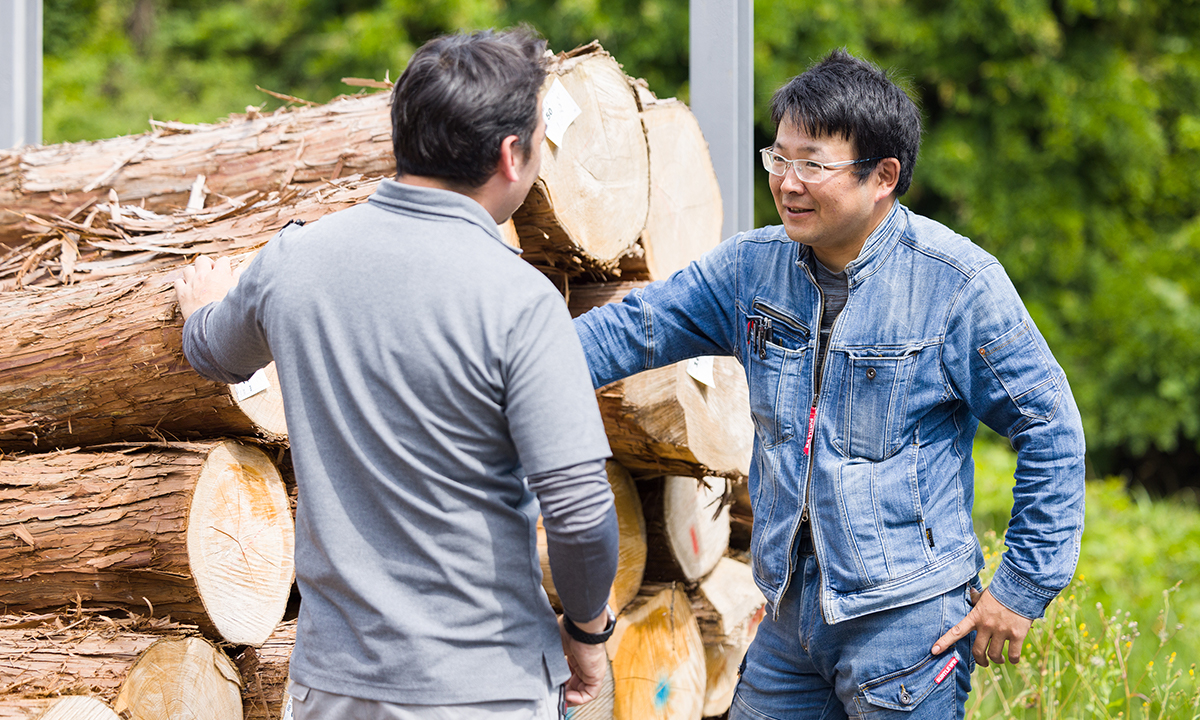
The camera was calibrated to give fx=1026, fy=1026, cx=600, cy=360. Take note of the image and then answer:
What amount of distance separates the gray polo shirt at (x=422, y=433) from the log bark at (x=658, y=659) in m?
1.35

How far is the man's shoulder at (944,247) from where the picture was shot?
1.89 meters

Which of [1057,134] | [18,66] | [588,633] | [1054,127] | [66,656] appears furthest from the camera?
[1054,127]

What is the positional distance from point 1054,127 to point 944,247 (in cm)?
736

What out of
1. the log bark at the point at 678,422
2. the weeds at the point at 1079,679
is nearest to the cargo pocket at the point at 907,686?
the log bark at the point at 678,422

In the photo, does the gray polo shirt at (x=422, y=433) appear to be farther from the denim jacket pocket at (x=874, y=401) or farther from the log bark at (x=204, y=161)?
the log bark at (x=204, y=161)

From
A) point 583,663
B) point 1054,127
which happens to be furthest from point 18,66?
point 1054,127

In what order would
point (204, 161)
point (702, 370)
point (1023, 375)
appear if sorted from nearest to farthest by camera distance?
point (1023, 375) < point (702, 370) < point (204, 161)

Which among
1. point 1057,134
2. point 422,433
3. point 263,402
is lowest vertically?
point 1057,134

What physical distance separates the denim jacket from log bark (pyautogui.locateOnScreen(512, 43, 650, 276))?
66 cm

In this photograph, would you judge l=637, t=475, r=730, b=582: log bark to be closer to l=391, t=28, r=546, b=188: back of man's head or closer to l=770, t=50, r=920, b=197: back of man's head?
l=770, t=50, r=920, b=197: back of man's head

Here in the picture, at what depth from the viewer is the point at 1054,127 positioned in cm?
839

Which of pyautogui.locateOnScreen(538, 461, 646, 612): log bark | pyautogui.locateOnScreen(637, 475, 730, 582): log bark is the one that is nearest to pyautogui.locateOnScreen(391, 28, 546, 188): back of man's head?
pyautogui.locateOnScreen(538, 461, 646, 612): log bark

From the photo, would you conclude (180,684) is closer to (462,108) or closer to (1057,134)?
(462,108)

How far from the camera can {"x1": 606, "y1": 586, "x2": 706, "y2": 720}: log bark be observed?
9.07ft
